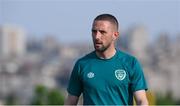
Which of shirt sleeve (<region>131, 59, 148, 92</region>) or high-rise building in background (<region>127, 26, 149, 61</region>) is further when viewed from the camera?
high-rise building in background (<region>127, 26, 149, 61</region>)

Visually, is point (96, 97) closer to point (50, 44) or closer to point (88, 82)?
point (88, 82)

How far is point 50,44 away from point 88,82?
11605cm

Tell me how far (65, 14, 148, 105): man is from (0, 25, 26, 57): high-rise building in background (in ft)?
341

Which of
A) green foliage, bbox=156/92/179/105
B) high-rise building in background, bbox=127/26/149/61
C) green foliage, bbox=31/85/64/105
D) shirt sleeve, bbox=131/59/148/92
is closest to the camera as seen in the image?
shirt sleeve, bbox=131/59/148/92

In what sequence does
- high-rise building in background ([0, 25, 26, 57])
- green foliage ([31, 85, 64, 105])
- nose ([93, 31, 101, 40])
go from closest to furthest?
nose ([93, 31, 101, 40]), green foliage ([31, 85, 64, 105]), high-rise building in background ([0, 25, 26, 57])

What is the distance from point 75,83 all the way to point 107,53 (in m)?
0.39

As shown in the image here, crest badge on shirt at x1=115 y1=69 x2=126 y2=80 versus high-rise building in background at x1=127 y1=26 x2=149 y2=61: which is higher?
crest badge on shirt at x1=115 y1=69 x2=126 y2=80

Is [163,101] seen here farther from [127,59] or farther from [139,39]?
[139,39]

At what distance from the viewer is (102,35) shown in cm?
669

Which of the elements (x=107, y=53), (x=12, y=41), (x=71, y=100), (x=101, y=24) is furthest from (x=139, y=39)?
(x=101, y=24)

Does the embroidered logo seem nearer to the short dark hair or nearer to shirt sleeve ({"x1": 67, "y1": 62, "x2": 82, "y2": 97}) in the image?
shirt sleeve ({"x1": 67, "y1": 62, "x2": 82, "y2": 97})

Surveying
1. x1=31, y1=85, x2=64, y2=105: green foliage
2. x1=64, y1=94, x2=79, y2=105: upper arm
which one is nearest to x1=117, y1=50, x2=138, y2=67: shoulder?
x1=64, y1=94, x2=79, y2=105: upper arm

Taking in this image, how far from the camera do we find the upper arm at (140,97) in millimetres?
6719

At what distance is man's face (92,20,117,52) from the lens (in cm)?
666
